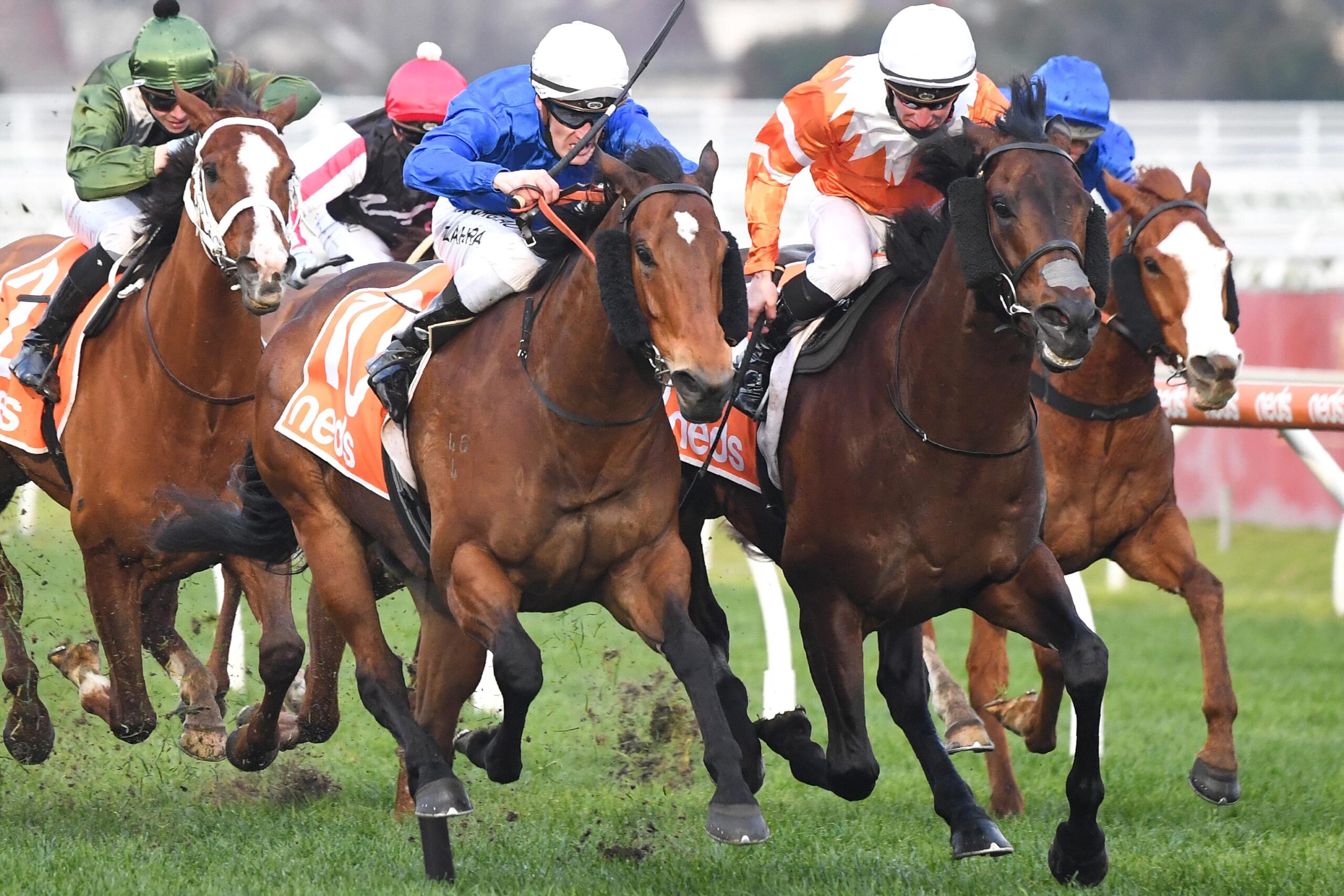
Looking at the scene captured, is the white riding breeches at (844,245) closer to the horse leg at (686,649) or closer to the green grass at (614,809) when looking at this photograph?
the horse leg at (686,649)

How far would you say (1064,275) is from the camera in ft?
14.0

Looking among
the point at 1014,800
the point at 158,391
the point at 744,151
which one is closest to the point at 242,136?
the point at 158,391

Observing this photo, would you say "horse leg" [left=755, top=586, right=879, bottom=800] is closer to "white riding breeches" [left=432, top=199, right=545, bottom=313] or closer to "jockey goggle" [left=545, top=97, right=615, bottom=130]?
"white riding breeches" [left=432, top=199, right=545, bottom=313]

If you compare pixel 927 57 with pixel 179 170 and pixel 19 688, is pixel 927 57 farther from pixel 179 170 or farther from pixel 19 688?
pixel 19 688

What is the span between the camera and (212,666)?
7.16 meters

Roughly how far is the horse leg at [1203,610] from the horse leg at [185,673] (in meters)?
2.93

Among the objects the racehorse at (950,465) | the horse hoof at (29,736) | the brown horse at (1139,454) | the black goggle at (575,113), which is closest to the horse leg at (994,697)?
the brown horse at (1139,454)

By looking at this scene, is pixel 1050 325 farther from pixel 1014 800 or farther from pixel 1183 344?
pixel 1014 800

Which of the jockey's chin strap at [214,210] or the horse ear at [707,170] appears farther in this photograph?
the jockey's chin strap at [214,210]

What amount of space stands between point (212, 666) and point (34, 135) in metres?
13.8

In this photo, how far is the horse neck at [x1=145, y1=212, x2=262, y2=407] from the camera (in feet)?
19.3

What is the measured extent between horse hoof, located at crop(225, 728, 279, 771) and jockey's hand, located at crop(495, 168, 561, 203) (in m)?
2.14

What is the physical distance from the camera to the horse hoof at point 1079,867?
481cm

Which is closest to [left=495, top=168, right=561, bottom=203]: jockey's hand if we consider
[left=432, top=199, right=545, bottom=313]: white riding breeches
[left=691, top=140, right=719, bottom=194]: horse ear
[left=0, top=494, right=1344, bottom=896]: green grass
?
[left=432, top=199, right=545, bottom=313]: white riding breeches
